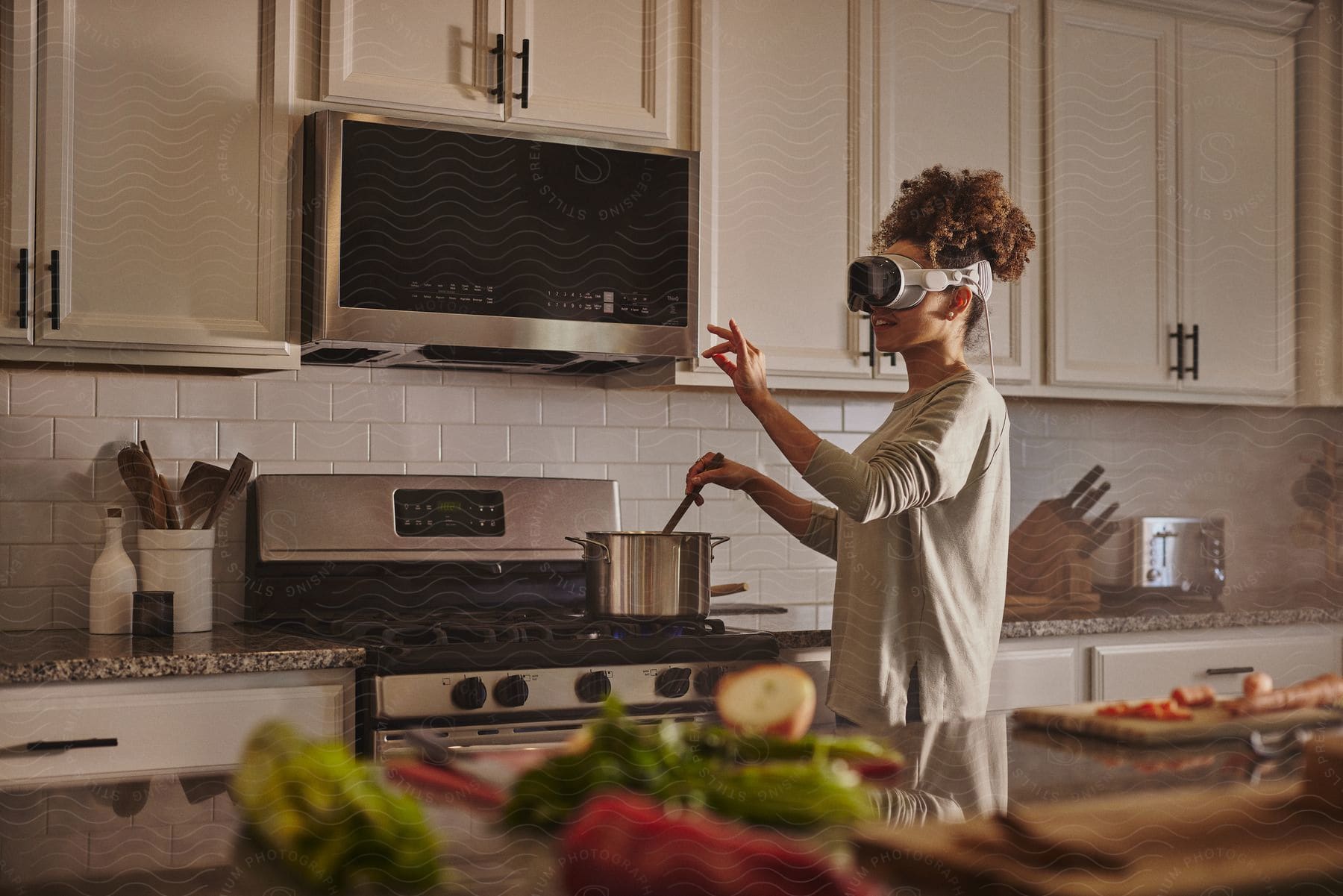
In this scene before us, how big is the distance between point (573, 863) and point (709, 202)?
1.91 metres

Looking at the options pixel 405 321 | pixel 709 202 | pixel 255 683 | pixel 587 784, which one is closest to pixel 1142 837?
pixel 587 784

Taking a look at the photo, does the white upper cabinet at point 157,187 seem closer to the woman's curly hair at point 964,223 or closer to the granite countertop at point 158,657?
the granite countertop at point 158,657

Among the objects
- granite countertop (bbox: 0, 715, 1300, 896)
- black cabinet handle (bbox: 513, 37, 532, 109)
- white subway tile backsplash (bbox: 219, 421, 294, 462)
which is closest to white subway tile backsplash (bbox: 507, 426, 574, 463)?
white subway tile backsplash (bbox: 219, 421, 294, 462)

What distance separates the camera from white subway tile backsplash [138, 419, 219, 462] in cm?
217

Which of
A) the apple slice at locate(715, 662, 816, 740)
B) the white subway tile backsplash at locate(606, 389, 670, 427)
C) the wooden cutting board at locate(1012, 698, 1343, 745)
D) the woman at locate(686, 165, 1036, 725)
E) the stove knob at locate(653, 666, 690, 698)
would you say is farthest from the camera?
the white subway tile backsplash at locate(606, 389, 670, 427)

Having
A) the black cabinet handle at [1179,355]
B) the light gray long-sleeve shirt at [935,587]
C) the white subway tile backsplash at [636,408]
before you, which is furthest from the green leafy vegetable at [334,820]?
the black cabinet handle at [1179,355]

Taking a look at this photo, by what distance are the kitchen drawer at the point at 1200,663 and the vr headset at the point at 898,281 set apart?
109 centimetres

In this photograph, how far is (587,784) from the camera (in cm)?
57

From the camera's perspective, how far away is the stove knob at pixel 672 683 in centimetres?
185

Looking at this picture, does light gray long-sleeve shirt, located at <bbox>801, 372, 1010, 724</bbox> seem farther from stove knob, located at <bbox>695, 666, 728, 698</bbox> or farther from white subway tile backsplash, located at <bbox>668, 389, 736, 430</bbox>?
white subway tile backsplash, located at <bbox>668, 389, 736, 430</bbox>

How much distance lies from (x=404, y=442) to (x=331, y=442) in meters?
0.13

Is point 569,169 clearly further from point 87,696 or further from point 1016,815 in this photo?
point 1016,815

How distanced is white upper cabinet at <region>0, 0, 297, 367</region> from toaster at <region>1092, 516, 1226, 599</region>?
6.16ft

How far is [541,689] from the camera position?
1785mm
